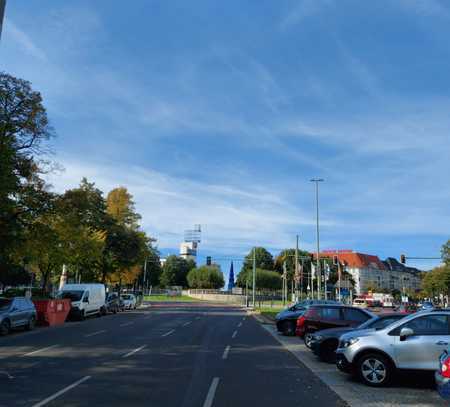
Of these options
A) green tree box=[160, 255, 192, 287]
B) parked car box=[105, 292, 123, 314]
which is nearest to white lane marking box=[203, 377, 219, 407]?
parked car box=[105, 292, 123, 314]

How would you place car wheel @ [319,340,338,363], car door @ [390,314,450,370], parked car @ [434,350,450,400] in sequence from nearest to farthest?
parked car @ [434,350,450,400] → car door @ [390,314,450,370] → car wheel @ [319,340,338,363]

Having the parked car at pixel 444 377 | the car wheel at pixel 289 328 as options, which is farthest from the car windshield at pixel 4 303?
the parked car at pixel 444 377

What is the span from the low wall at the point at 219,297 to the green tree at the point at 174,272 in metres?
17.6

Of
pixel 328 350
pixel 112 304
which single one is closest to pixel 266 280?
pixel 112 304

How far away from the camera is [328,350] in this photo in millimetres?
13094

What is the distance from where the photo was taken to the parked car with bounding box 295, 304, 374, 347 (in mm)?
15422

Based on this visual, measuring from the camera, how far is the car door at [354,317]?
15297 millimetres

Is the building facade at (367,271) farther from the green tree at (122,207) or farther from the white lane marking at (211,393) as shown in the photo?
the white lane marking at (211,393)

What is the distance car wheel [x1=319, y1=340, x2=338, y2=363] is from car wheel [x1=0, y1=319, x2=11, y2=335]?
13.7 meters

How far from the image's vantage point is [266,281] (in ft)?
332

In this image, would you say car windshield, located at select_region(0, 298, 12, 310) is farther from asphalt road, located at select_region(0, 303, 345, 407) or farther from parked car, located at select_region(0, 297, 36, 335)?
asphalt road, located at select_region(0, 303, 345, 407)

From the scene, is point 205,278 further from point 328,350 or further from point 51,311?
point 328,350

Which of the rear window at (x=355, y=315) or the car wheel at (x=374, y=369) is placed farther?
the rear window at (x=355, y=315)

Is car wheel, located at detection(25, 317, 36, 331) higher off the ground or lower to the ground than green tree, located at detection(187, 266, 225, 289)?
lower
